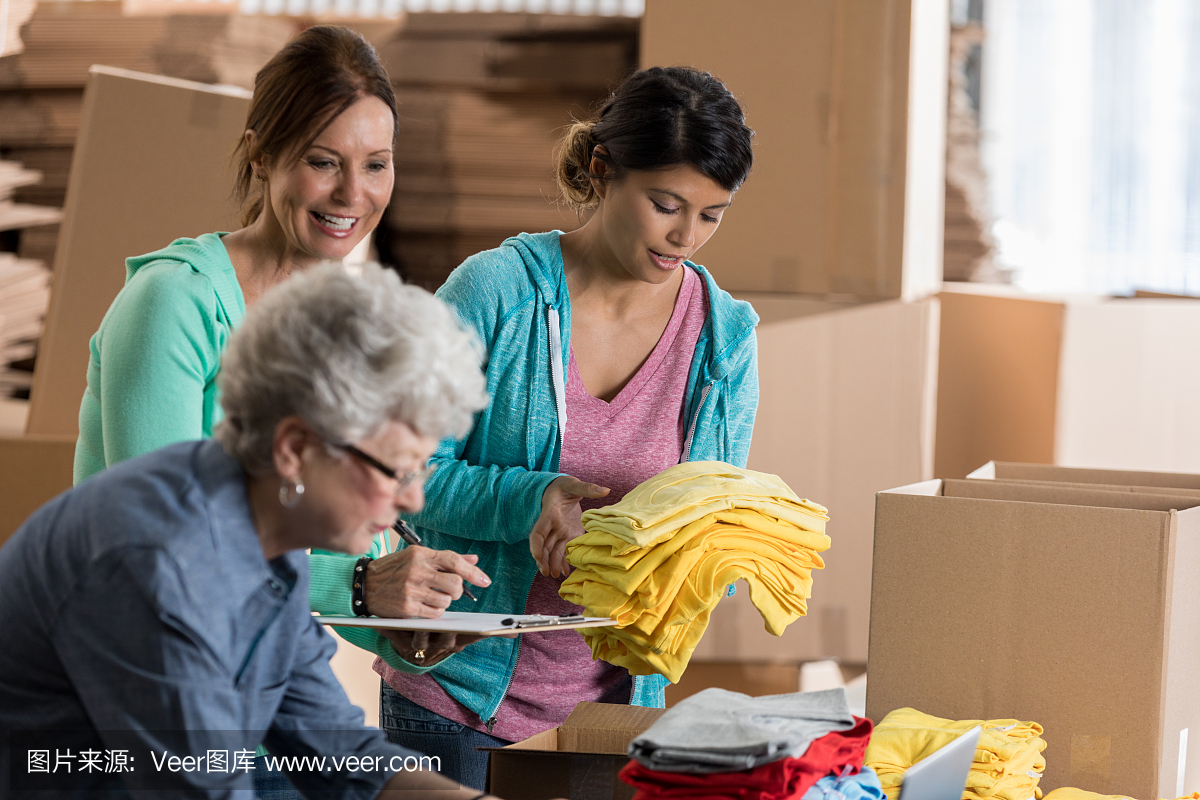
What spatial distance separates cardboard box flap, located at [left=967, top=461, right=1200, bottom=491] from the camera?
70.3 inches

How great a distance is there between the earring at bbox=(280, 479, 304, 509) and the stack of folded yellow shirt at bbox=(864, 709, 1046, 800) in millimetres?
746

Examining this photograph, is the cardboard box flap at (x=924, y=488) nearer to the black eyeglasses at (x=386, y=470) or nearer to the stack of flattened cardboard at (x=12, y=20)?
the black eyeglasses at (x=386, y=470)

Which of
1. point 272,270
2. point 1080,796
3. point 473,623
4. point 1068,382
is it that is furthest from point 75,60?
point 1080,796

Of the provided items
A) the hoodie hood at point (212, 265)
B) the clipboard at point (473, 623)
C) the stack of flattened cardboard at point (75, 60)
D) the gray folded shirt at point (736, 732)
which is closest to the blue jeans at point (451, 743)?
the clipboard at point (473, 623)

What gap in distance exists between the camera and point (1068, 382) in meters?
2.67

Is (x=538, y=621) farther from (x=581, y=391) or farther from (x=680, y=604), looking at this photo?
(x=581, y=391)

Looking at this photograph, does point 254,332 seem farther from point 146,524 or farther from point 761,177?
point 761,177

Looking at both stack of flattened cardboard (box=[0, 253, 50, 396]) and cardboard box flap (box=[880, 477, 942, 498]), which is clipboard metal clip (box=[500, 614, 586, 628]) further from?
stack of flattened cardboard (box=[0, 253, 50, 396])

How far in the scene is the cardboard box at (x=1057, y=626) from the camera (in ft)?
4.40

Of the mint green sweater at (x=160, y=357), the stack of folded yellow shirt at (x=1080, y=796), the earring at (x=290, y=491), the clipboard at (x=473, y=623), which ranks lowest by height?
the stack of folded yellow shirt at (x=1080, y=796)

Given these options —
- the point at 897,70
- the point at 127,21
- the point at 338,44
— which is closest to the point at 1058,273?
the point at 897,70

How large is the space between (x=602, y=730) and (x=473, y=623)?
0.22 metres

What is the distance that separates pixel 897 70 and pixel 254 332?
1.79m

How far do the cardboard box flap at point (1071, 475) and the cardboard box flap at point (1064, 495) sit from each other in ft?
0.45
